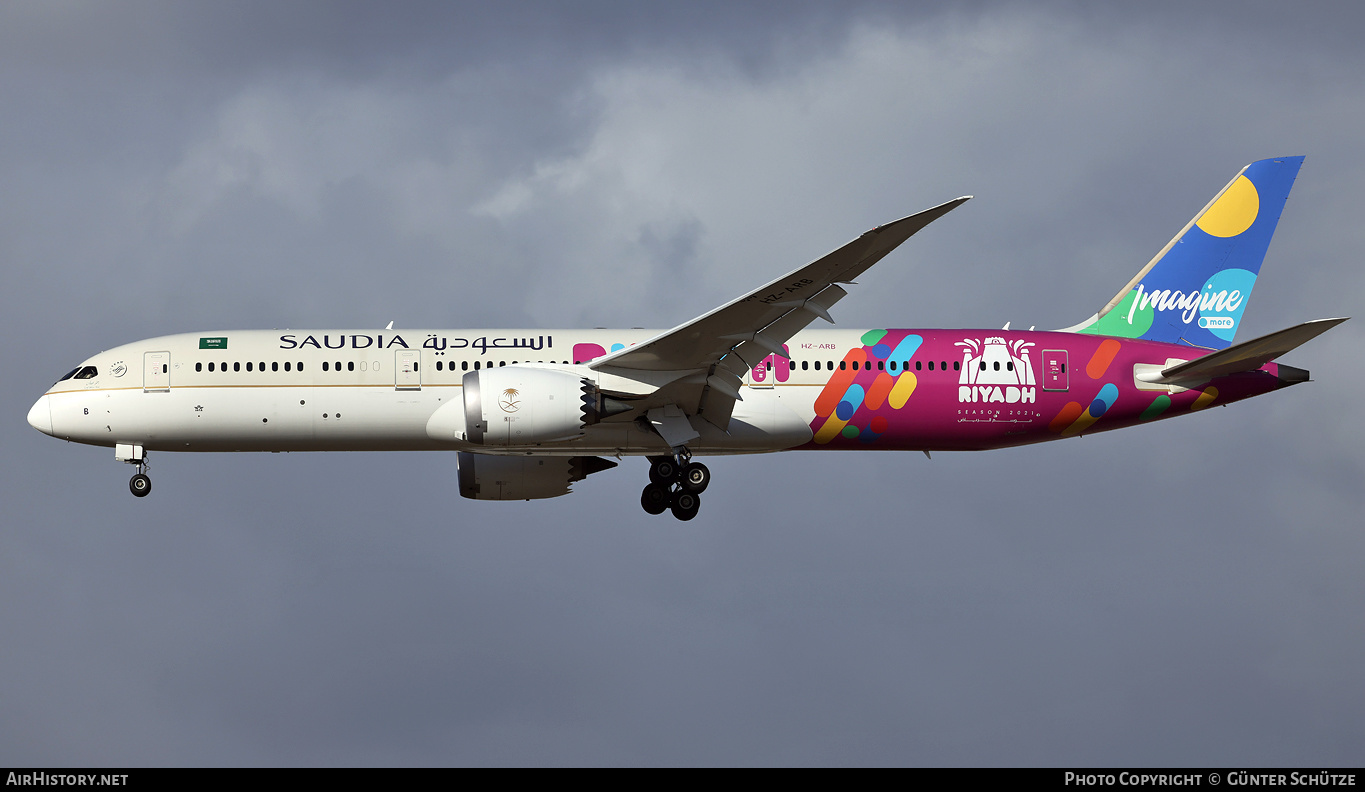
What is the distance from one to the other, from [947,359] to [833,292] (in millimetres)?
6114

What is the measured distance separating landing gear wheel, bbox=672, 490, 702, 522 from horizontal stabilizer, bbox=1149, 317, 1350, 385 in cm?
1131

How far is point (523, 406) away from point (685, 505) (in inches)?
222

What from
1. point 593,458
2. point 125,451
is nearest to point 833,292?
point 593,458

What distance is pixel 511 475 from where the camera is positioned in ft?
118

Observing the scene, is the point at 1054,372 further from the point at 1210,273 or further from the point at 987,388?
the point at 1210,273

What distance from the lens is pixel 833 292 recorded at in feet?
93.9

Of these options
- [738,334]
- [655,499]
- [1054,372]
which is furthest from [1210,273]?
[655,499]

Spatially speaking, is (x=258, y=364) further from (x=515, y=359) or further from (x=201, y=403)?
(x=515, y=359)

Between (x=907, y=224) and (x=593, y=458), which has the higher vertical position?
(x=907, y=224)

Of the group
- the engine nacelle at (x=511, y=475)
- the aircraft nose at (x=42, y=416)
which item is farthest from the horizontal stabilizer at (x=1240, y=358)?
the aircraft nose at (x=42, y=416)

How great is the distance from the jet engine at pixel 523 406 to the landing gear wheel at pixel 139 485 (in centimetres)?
809

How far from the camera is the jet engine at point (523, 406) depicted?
1176 inches

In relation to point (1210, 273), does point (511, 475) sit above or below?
below

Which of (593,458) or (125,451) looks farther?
(593,458)
